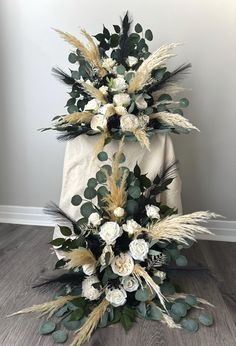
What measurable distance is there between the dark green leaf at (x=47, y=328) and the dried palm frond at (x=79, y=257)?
0.23 m

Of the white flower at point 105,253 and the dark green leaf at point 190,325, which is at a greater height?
the white flower at point 105,253

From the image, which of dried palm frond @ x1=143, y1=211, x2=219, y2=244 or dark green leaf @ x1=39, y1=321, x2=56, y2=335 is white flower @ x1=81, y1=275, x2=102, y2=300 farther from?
dried palm frond @ x1=143, y1=211, x2=219, y2=244

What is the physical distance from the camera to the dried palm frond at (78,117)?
57.6 inches

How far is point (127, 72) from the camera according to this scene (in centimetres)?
156

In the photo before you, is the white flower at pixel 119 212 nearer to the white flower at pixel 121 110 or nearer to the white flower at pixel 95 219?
the white flower at pixel 95 219

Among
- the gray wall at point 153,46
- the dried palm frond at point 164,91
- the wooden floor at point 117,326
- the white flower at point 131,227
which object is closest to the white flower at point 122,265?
the white flower at point 131,227

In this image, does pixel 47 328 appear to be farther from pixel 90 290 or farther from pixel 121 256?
pixel 121 256

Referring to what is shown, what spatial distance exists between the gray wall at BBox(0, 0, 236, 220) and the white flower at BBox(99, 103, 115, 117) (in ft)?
2.77

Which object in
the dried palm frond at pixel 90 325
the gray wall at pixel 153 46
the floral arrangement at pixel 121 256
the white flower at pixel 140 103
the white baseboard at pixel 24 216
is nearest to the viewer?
the dried palm frond at pixel 90 325

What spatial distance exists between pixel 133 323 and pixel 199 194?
3.77 ft

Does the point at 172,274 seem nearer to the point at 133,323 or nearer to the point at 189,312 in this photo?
the point at 189,312

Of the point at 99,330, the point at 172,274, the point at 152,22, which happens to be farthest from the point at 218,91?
the point at 99,330

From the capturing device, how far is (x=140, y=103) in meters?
1.51

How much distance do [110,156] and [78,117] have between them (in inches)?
10.0
